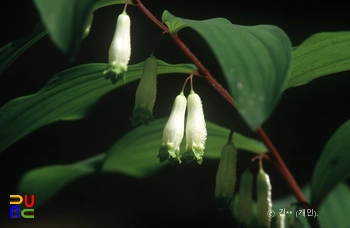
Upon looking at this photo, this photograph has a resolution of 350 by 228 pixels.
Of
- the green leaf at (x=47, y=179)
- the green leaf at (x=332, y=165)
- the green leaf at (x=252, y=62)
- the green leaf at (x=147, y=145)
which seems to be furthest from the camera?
the green leaf at (x=47, y=179)

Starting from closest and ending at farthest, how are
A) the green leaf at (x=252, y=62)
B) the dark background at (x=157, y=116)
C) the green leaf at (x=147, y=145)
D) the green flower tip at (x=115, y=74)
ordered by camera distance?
the green leaf at (x=252, y=62)
the green flower tip at (x=115, y=74)
the green leaf at (x=147, y=145)
the dark background at (x=157, y=116)

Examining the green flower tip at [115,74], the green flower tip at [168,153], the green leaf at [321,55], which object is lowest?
the green flower tip at [168,153]

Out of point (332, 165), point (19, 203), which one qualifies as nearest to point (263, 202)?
point (332, 165)

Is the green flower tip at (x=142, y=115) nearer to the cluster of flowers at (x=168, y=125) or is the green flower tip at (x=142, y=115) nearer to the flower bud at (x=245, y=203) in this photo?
the cluster of flowers at (x=168, y=125)

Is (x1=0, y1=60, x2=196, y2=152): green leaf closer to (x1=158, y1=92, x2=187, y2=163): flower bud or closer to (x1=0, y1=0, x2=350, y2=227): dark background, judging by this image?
(x1=158, y1=92, x2=187, y2=163): flower bud

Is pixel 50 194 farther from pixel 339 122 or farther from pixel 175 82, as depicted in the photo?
pixel 339 122

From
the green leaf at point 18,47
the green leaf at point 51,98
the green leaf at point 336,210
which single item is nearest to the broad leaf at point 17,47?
the green leaf at point 18,47

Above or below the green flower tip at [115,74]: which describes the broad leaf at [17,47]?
above
